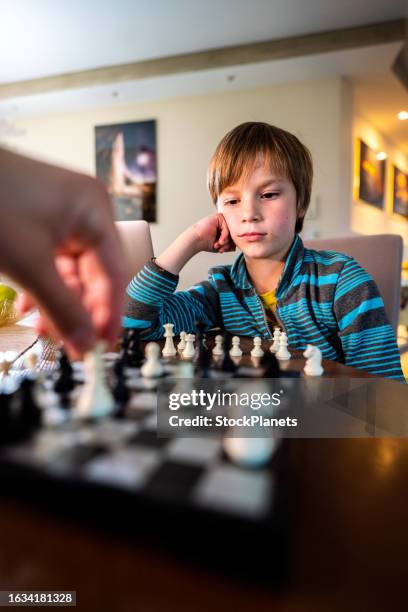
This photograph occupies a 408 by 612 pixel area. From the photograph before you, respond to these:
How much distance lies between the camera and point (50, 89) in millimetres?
4387

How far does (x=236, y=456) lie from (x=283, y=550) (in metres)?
0.08

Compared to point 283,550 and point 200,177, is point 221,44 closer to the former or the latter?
point 200,177

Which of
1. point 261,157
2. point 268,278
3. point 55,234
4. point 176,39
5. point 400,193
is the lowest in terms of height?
point 268,278

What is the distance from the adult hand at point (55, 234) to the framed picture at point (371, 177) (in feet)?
15.4

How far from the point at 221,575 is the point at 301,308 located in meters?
0.99

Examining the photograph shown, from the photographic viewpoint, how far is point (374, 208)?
16.9ft

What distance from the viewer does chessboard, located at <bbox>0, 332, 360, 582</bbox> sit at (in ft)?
0.90

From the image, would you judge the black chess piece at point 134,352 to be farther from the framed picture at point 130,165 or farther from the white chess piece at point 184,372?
the framed picture at point 130,165

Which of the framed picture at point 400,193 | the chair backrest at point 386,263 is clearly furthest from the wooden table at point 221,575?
the framed picture at point 400,193

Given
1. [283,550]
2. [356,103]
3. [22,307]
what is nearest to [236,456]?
[283,550]

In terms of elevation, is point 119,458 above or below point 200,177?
below

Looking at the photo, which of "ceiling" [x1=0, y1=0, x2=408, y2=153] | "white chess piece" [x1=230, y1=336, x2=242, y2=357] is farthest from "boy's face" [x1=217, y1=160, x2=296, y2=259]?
"ceiling" [x1=0, y1=0, x2=408, y2=153]

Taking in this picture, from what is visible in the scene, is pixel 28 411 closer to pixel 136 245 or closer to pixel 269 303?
pixel 269 303

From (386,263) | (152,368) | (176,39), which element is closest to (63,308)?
(152,368)
